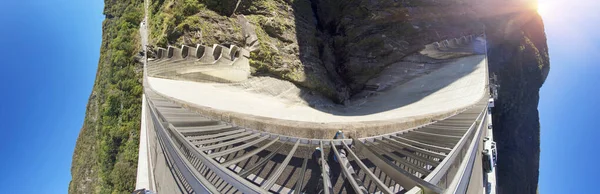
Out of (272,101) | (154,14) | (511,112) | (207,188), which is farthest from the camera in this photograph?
(511,112)

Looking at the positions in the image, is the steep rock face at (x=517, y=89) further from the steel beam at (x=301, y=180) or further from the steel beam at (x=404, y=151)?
the steel beam at (x=301, y=180)

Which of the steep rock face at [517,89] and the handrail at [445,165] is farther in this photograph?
the steep rock face at [517,89]

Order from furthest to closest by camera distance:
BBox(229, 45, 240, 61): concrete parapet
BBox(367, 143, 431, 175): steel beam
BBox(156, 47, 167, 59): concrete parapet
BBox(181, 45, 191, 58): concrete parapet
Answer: BBox(229, 45, 240, 61): concrete parapet, BBox(156, 47, 167, 59): concrete parapet, BBox(181, 45, 191, 58): concrete parapet, BBox(367, 143, 431, 175): steel beam

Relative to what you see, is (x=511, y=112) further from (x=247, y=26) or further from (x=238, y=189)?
(x=238, y=189)

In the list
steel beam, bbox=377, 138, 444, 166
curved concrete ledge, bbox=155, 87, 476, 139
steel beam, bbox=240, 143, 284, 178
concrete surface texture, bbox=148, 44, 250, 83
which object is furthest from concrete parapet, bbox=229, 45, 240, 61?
steel beam, bbox=377, 138, 444, 166

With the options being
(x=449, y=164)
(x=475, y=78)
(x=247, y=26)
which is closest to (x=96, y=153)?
(x=247, y=26)

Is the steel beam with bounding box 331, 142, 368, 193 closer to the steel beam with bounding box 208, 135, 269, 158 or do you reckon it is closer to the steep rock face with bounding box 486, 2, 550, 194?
the steel beam with bounding box 208, 135, 269, 158

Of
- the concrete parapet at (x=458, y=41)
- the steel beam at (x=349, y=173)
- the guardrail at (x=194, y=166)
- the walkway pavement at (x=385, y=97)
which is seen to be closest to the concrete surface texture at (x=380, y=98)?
the walkway pavement at (x=385, y=97)
